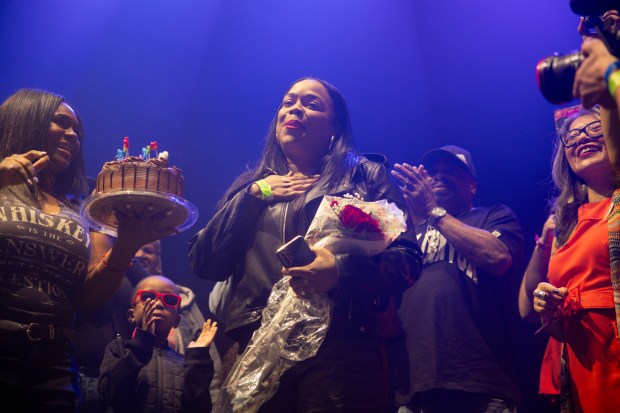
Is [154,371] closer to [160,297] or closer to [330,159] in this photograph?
[160,297]

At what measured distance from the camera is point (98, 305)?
2768mm

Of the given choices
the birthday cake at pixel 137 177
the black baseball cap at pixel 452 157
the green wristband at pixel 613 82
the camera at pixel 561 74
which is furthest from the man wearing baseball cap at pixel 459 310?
the green wristband at pixel 613 82

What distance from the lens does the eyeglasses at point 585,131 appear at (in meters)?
3.06

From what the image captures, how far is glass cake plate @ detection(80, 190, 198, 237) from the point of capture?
8.44 ft

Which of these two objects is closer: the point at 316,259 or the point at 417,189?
the point at 316,259

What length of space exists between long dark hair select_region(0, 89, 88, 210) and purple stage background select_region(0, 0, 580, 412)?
7.72 feet

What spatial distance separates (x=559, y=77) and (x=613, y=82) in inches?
6.9

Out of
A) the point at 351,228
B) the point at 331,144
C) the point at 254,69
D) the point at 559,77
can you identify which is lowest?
the point at 351,228

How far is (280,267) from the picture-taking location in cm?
276

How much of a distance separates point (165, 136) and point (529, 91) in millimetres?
3112

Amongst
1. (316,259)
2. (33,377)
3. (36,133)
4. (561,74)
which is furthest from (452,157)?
(33,377)

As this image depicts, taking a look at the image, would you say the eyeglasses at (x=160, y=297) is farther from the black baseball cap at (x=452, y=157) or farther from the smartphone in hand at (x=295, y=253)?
the black baseball cap at (x=452, y=157)

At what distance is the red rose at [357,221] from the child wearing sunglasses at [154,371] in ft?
4.36

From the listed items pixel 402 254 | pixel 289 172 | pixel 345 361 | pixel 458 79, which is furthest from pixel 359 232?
pixel 458 79
